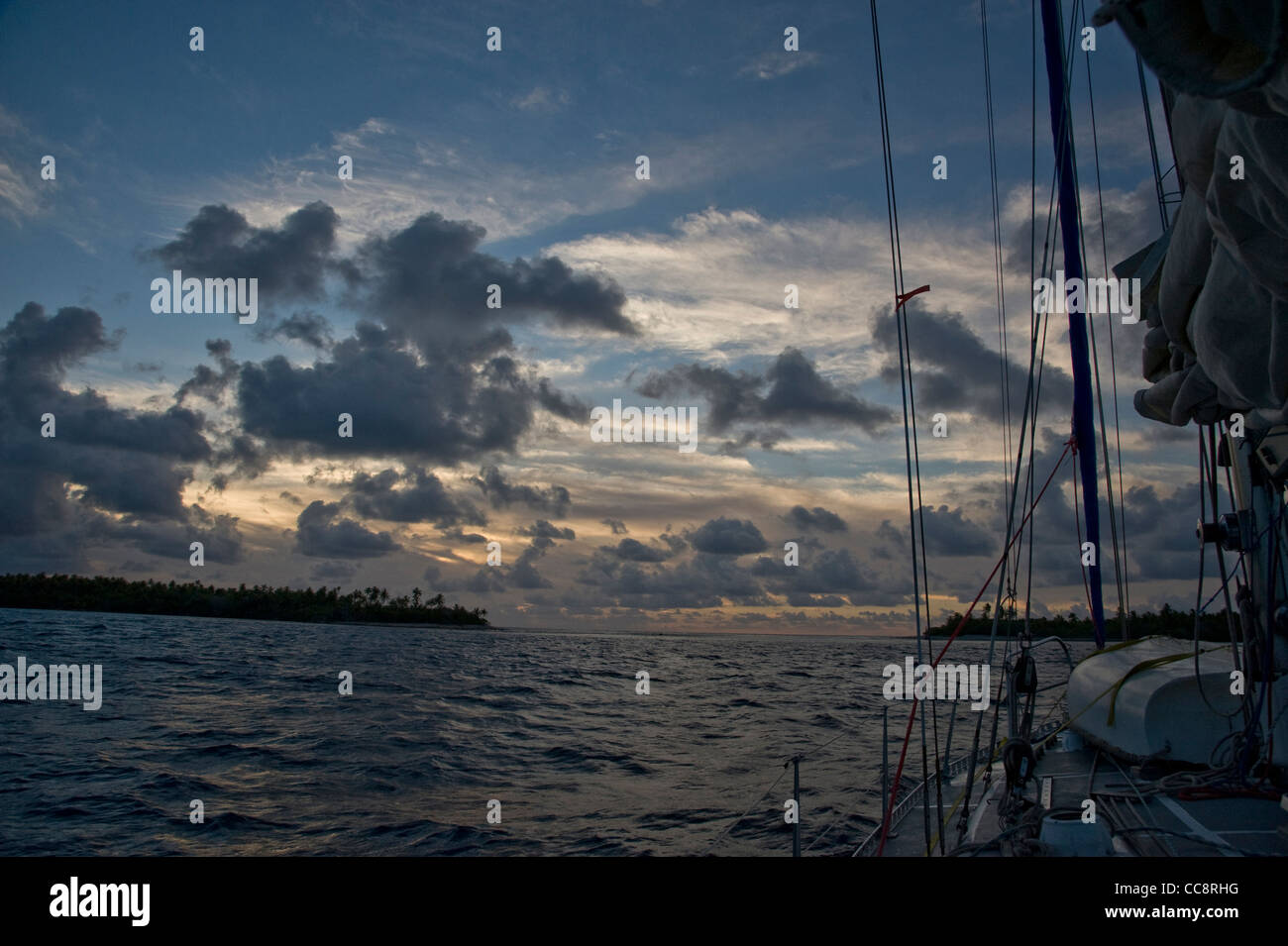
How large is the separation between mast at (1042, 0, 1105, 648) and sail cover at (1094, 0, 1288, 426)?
26.3 ft

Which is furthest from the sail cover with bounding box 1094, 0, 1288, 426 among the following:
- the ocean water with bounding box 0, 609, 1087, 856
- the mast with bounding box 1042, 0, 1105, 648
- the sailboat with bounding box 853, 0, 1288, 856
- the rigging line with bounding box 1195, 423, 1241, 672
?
the mast with bounding box 1042, 0, 1105, 648

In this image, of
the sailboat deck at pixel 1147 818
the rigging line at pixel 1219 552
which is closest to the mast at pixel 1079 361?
the sailboat deck at pixel 1147 818

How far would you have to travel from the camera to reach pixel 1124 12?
186 cm

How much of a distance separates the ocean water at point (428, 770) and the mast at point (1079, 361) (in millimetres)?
2526

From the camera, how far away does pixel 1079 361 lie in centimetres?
1155

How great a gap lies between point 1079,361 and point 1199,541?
231 inches

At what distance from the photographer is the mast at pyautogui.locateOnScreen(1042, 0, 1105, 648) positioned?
11430 millimetres

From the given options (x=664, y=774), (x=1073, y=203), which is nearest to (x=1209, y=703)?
(x=1073, y=203)

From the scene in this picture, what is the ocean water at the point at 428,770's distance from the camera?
11.1m

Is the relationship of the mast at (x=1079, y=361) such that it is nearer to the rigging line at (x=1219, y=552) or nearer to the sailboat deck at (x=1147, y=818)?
the sailboat deck at (x=1147, y=818)

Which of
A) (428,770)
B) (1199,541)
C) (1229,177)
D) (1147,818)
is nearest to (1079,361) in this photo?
(1199,541)

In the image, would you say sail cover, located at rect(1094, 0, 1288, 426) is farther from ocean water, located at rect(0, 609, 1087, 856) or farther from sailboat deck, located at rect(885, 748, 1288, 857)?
ocean water, located at rect(0, 609, 1087, 856)
